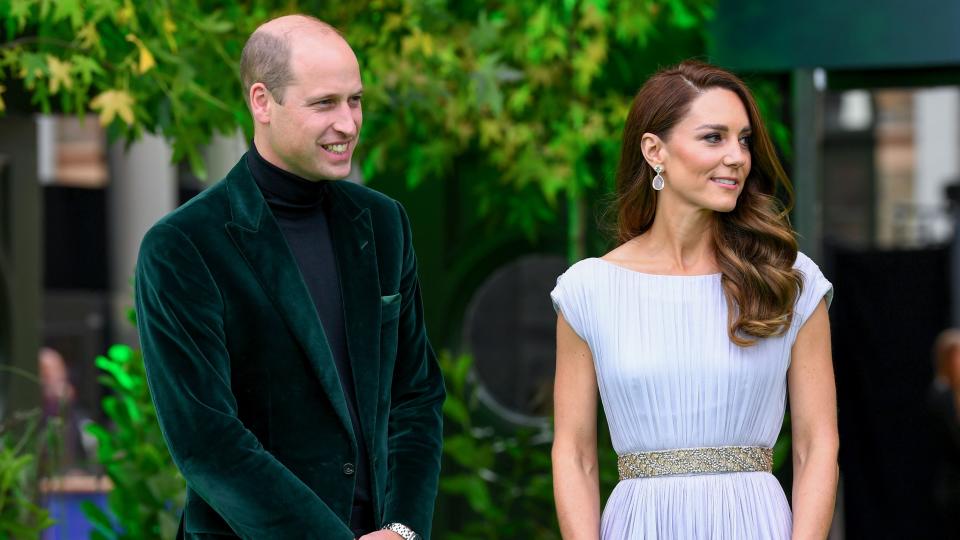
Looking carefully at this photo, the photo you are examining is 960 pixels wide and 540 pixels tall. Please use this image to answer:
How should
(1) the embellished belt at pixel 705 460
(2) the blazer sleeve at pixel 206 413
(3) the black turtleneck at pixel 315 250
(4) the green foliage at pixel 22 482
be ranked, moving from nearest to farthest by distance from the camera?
(2) the blazer sleeve at pixel 206 413 < (3) the black turtleneck at pixel 315 250 < (1) the embellished belt at pixel 705 460 < (4) the green foliage at pixel 22 482

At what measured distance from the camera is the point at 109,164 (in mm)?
16625

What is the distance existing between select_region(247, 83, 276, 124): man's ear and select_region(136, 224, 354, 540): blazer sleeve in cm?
32

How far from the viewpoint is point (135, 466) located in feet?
19.7

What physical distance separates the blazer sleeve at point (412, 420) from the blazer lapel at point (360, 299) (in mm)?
153

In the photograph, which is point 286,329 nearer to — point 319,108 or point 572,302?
point 319,108

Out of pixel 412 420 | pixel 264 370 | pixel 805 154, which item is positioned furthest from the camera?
pixel 805 154

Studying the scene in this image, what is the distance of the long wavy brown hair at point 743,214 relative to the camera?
374 cm

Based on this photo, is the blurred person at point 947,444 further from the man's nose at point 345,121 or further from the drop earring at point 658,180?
the man's nose at point 345,121

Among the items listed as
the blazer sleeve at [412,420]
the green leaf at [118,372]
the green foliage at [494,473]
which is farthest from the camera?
the green foliage at [494,473]

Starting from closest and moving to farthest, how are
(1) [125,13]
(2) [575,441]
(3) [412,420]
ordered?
(3) [412,420] < (2) [575,441] < (1) [125,13]

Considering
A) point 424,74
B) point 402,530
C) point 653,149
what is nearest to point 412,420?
point 402,530

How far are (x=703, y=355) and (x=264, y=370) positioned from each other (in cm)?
105

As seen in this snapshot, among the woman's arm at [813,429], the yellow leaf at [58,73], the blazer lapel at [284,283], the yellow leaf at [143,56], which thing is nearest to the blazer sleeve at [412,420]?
the blazer lapel at [284,283]

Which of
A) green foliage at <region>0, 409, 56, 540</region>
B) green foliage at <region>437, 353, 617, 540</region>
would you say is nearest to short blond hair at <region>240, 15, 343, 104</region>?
green foliage at <region>0, 409, 56, 540</region>
